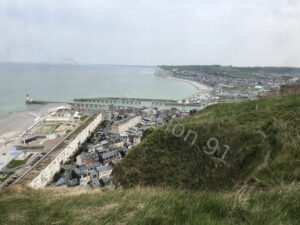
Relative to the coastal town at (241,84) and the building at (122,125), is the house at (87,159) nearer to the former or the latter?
the building at (122,125)

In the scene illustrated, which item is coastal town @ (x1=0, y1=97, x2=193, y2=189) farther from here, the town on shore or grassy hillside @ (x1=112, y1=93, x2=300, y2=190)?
grassy hillside @ (x1=112, y1=93, x2=300, y2=190)

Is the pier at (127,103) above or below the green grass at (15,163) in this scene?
above

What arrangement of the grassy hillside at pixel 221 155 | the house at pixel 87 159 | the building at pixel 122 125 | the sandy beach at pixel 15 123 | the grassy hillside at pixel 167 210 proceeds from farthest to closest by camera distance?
the building at pixel 122 125, the sandy beach at pixel 15 123, the house at pixel 87 159, the grassy hillside at pixel 221 155, the grassy hillside at pixel 167 210

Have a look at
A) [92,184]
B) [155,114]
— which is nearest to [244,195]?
[92,184]

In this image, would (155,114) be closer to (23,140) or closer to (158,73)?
(23,140)

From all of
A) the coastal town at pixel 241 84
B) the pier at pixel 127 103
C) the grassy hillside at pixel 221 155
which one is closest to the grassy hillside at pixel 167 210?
the grassy hillside at pixel 221 155

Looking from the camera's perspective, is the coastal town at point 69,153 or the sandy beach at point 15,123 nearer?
the coastal town at point 69,153

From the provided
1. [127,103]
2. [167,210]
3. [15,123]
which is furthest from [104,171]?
[127,103]
